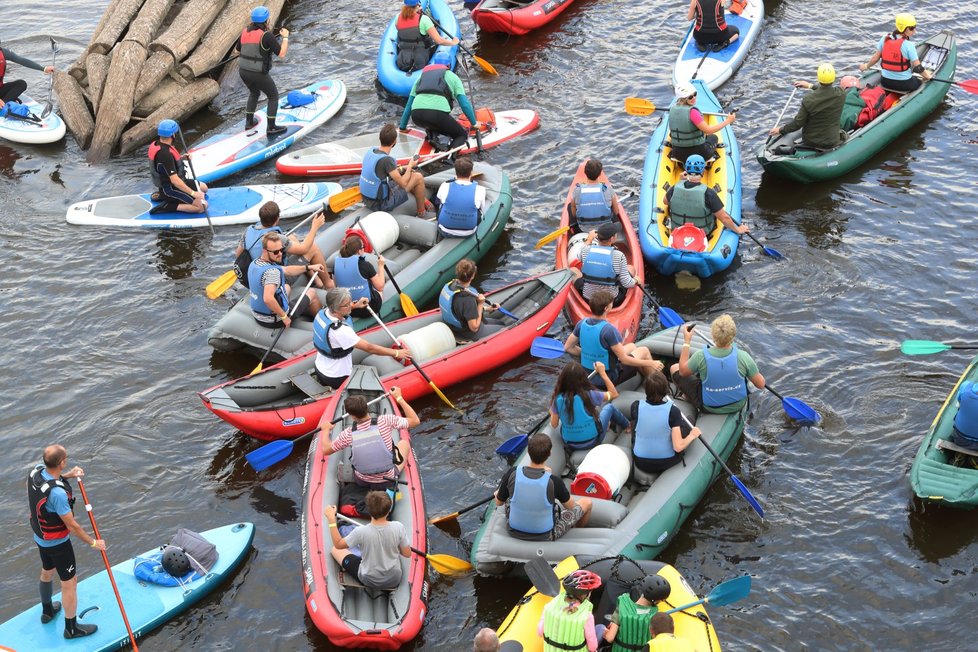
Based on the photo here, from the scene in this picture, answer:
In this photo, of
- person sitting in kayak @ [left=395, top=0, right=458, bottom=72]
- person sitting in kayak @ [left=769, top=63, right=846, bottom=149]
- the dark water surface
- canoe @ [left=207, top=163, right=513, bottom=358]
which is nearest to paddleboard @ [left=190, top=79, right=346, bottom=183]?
the dark water surface

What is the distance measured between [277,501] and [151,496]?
134 centimetres

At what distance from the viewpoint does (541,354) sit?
1161cm

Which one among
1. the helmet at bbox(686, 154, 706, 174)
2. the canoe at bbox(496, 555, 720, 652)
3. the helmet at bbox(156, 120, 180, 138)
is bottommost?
the canoe at bbox(496, 555, 720, 652)

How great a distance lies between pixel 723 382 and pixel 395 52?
10.6 meters

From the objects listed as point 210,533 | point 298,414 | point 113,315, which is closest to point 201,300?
point 113,315

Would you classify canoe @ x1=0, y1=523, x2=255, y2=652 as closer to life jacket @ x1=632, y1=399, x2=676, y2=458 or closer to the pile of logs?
life jacket @ x1=632, y1=399, x2=676, y2=458

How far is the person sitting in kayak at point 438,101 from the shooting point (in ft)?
51.9

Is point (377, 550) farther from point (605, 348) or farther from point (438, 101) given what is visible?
point (438, 101)

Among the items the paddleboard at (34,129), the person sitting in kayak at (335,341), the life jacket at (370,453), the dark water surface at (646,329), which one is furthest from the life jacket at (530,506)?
the paddleboard at (34,129)

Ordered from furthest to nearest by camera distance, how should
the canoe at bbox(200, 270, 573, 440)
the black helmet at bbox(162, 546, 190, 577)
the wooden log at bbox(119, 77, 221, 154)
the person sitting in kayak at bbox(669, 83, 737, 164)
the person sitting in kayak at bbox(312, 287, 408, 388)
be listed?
the wooden log at bbox(119, 77, 221, 154), the person sitting in kayak at bbox(669, 83, 737, 164), the canoe at bbox(200, 270, 573, 440), the person sitting in kayak at bbox(312, 287, 408, 388), the black helmet at bbox(162, 546, 190, 577)

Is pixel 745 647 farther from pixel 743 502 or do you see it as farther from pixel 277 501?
pixel 277 501

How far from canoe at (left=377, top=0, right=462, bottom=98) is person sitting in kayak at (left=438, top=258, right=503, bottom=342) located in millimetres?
6620

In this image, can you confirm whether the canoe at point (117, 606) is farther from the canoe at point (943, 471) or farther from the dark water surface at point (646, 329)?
the canoe at point (943, 471)

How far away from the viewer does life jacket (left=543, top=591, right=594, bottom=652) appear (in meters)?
7.83
